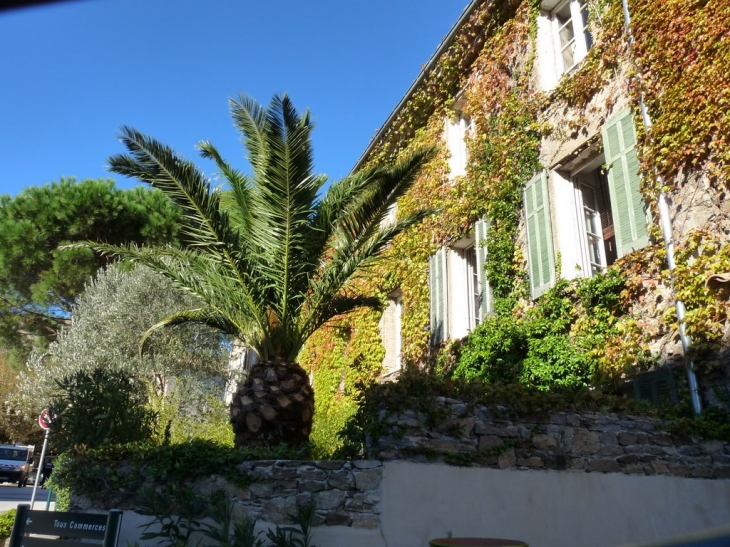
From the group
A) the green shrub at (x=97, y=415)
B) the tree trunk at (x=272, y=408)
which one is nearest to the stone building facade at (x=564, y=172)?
the tree trunk at (x=272, y=408)

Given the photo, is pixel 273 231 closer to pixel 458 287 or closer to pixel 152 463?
pixel 152 463

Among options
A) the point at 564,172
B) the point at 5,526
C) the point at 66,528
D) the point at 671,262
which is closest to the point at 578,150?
the point at 564,172

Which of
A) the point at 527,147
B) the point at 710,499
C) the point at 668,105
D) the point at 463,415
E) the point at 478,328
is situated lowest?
the point at 710,499

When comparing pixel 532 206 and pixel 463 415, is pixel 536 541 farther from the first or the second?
pixel 532 206

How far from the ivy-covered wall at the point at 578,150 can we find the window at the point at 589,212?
198 mm

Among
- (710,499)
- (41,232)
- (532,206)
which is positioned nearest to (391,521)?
(710,499)

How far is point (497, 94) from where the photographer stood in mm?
10922

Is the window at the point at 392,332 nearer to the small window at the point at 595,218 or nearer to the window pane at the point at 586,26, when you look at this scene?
the small window at the point at 595,218

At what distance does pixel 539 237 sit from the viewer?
8844 millimetres

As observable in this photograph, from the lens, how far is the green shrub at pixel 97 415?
274 inches

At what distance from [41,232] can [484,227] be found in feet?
42.7

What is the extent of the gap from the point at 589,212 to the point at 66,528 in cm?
779

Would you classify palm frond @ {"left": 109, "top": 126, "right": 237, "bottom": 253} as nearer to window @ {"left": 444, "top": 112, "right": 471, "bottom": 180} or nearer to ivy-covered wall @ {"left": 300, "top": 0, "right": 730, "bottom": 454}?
ivy-covered wall @ {"left": 300, "top": 0, "right": 730, "bottom": 454}

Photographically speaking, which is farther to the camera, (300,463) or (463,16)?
(463,16)
